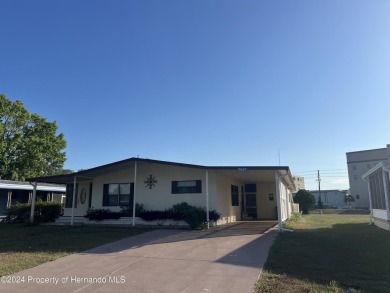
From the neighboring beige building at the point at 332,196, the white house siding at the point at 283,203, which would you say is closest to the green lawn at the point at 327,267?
the white house siding at the point at 283,203

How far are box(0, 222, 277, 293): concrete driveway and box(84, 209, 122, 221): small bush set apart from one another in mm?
6524

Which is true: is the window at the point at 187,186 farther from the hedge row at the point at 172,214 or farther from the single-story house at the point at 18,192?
the single-story house at the point at 18,192

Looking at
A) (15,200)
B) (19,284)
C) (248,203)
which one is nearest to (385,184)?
(248,203)

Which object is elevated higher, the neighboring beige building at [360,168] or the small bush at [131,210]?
the neighboring beige building at [360,168]

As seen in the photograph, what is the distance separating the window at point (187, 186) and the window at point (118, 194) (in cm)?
256

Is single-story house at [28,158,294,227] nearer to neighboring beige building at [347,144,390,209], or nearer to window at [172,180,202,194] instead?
window at [172,180,202,194]

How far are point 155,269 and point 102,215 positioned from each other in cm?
1078

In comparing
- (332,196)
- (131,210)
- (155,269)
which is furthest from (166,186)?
(332,196)

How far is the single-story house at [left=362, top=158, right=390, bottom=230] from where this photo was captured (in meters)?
12.9

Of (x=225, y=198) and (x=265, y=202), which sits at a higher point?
(x=225, y=198)

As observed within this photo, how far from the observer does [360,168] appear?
226ft

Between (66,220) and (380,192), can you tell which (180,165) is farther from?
(380,192)

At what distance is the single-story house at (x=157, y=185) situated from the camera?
53.8ft

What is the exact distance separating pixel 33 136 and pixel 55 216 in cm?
1602
